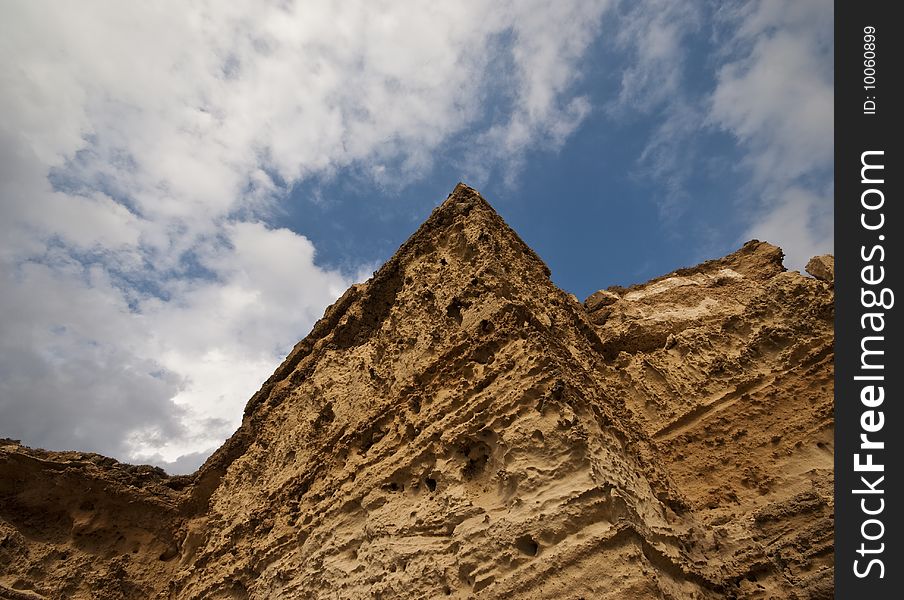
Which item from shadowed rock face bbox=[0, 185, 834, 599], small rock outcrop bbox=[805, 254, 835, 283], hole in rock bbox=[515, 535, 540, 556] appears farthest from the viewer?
small rock outcrop bbox=[805, 254, 835, 283]

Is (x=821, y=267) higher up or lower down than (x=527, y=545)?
higher up

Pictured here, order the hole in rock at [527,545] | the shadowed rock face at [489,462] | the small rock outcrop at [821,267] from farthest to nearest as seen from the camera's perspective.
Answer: the small rock outcrop at [821,267] → the shadowed rock face at [489,462] → the hole in rock at [527,545]

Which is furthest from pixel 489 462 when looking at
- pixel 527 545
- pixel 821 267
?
pixel 821 267

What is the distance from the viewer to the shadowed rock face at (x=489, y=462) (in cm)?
620

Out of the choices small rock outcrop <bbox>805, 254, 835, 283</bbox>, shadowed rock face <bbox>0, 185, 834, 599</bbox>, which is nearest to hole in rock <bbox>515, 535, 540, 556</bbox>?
shadowed rock face <bbox>0, 185, 834, 599</bbox>

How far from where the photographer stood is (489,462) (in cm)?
699

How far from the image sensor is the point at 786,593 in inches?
256

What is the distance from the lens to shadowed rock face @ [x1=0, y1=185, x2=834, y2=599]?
620cm

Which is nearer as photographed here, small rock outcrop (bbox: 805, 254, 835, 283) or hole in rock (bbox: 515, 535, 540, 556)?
hole in rock (bbox: 515, 535, 540, 556)

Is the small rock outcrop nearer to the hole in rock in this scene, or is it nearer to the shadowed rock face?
the shadowed rock face

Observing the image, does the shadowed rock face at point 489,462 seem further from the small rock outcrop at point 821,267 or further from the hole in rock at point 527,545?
the small rock outcrop at point 821,267

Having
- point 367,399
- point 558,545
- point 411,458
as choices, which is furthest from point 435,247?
point 558,545

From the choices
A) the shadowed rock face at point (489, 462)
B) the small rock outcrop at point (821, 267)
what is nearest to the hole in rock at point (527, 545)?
the shadowed rock face at point (489, 462)

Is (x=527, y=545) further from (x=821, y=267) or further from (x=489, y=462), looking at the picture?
(x=821, y=267)
